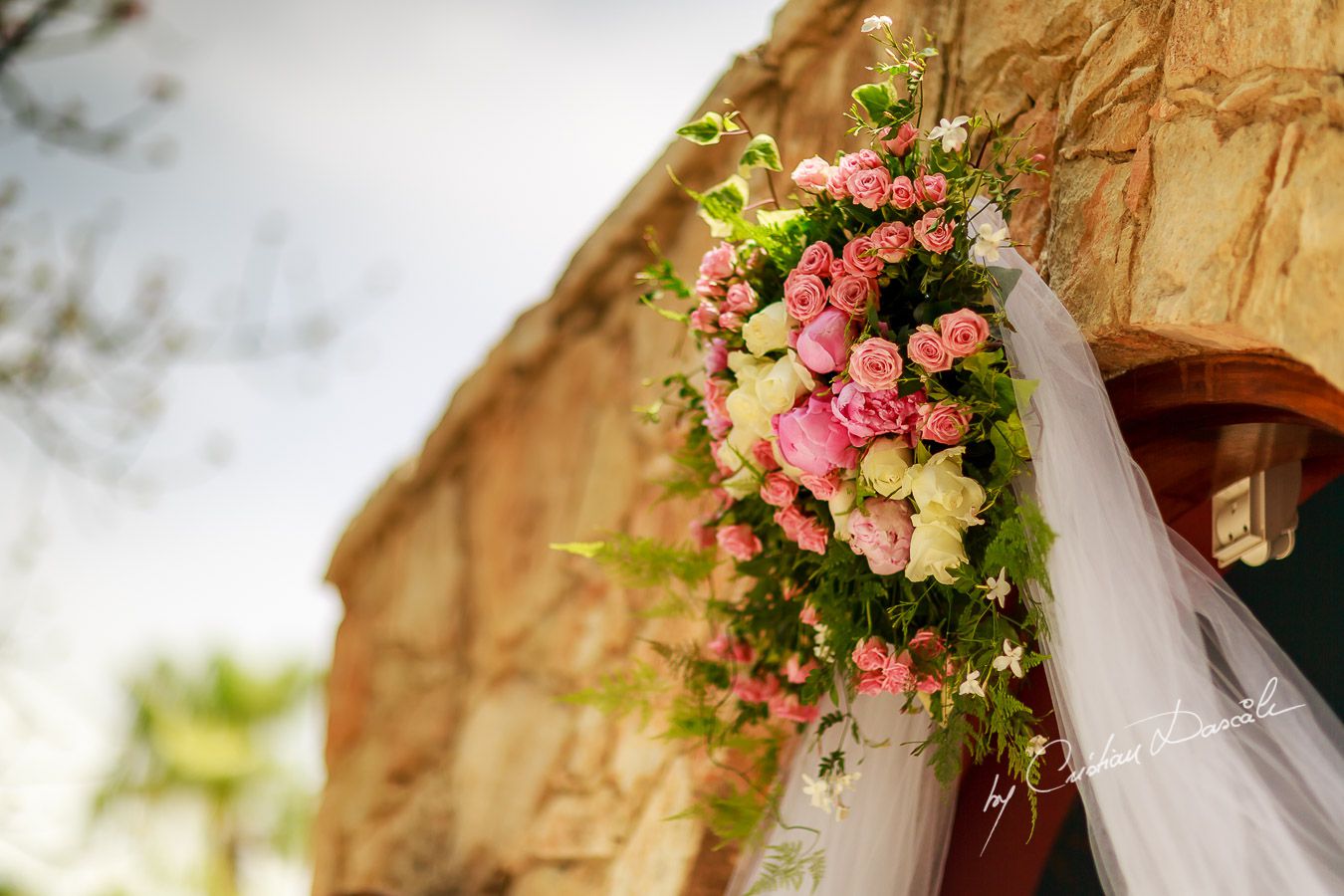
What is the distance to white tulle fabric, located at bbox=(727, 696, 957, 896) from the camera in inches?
70.3

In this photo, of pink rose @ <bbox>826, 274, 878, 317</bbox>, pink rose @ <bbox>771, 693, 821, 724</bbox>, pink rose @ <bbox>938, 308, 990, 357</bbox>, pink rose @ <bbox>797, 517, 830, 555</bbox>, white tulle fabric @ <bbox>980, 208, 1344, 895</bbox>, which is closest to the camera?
white tulle fabric @ <bbox>980, 208, 1344, 895</bbox>

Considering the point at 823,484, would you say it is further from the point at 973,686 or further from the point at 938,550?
the point at 973,686

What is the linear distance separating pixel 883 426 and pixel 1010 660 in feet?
1.22

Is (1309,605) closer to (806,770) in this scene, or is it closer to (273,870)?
(806,770)

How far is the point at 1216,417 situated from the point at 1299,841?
2.17 ft

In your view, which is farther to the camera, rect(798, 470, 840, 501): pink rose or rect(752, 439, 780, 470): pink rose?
rect(752, 439, 780, 470): pink rose

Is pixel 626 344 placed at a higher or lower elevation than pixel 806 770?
higher

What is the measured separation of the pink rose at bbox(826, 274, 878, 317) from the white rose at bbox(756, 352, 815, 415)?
112 millimetres

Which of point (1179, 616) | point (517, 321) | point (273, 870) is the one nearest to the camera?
point (1179, 616)

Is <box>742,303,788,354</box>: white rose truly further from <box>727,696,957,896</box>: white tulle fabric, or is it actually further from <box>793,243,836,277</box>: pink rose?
<box>727,696,957,896</box>: white tulle fabric

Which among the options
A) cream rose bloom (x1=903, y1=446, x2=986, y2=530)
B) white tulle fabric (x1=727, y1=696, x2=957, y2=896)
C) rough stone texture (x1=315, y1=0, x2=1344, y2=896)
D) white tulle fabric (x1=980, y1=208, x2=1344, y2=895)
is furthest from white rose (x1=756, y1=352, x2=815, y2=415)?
white tulle fabric (x1=727, y1=696, x2=957, y2=896)

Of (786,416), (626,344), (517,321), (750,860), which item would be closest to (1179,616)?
(786,416)

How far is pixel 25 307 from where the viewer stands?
272 cm

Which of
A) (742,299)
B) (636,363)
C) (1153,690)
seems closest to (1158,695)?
(1153,690)
